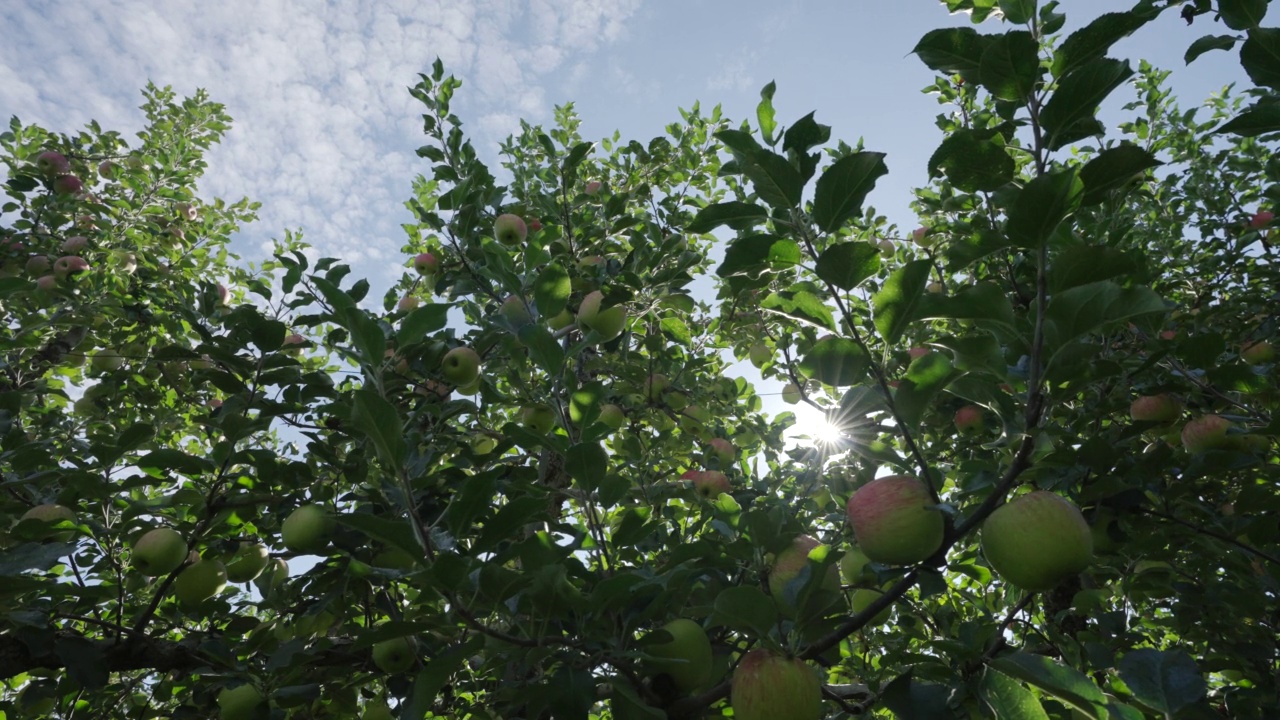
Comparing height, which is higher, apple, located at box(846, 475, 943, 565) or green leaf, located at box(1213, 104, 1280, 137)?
green leaf, located at box(1213, 104, 1280, 137)

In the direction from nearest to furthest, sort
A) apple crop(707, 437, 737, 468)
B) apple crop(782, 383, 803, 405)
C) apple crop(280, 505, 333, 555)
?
apple crop(280, 505, 333, 555) < apple crop(707, 437, 737, 468) < apple crop(782, 383, 803, 405)

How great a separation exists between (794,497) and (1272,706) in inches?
73.4

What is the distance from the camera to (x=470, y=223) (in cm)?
341

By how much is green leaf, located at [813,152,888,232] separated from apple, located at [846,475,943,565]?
630 millimetres

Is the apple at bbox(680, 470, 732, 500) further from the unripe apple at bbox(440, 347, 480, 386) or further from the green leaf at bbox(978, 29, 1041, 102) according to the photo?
the green leaf at bbox(978, 29, 1041, 102)

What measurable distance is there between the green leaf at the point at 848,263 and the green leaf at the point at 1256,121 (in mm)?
868

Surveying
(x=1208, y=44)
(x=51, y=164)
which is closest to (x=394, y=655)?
(x=1208, y=44)

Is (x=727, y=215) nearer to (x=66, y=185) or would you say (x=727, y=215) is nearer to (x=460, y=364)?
(x=460, y=364)

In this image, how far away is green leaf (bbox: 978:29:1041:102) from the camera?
1.29 meters

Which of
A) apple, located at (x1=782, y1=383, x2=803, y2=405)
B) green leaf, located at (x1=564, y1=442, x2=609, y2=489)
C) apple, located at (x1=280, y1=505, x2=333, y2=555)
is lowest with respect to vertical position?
green leaf, located at (x1=564, y1=442, x2=609, y2=489)

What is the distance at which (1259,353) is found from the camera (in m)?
3.56

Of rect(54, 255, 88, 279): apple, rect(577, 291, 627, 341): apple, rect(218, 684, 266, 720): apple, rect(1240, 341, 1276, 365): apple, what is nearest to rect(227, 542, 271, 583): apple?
→ rect(218, 684, 266, 720): apple

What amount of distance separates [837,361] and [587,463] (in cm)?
72

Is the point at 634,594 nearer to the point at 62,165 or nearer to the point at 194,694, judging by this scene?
the point at 194,694
